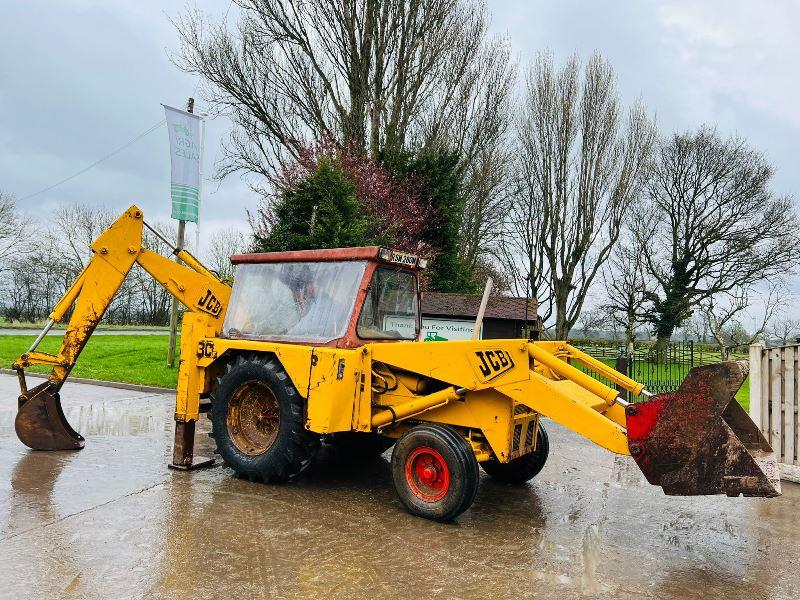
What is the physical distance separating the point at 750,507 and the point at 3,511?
6849 mm

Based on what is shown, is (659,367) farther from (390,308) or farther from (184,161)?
(184,161)

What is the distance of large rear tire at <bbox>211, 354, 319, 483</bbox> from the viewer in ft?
19.1

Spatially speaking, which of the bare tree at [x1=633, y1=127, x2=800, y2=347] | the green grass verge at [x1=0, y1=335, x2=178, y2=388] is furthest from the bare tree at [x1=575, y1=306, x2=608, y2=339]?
the green grass verge at [x1=0, y1=335, x2=178, y2=388]

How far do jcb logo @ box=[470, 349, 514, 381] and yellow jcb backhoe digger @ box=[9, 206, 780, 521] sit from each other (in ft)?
0.04

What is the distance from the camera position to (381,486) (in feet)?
20.6

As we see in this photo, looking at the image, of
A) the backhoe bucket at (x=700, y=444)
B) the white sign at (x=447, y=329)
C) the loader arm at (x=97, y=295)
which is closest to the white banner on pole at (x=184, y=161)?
the white sign at (x=447, y=329)

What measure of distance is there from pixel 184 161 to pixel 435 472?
10.9 meters

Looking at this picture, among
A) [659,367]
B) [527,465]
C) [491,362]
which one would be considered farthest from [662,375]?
[491,362]

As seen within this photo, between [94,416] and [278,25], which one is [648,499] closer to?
[94,416]

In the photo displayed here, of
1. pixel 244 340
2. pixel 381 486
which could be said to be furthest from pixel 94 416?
pixel 381 486

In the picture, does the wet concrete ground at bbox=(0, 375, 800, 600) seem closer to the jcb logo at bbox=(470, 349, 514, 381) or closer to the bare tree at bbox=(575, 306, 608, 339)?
the jcb logo at bbox=(470, 349, 514, 381)

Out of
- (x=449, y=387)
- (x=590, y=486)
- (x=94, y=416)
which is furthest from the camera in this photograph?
(x=94, y=416)

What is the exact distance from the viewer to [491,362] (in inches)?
201

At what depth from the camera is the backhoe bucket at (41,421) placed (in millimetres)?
6996
